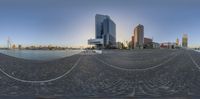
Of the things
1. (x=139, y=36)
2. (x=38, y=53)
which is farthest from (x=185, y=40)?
(x=38, y=53)

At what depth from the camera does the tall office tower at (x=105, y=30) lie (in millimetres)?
5755

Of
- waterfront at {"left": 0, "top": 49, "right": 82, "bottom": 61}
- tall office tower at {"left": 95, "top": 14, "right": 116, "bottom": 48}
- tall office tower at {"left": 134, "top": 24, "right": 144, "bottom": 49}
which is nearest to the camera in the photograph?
tall office tower at {"left": 95, "top": 14, "right": 116, "bottom": 48}

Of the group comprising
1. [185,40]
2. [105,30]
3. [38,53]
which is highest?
[105,30]

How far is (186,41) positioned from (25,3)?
4.26 m

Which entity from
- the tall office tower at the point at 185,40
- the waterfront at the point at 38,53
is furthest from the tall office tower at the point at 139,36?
the waterfront at the point at 38,53

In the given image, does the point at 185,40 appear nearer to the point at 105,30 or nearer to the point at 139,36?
the point at 139,36

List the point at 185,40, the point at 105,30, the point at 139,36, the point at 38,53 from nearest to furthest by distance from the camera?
1. the point at 105,30
2. the point at 139,36
3. the point at 185,40
4. the point at 38,53

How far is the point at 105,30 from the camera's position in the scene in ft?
18.5

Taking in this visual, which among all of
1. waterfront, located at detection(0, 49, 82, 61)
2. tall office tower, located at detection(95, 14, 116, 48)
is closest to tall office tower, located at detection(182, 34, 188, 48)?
tall office tower, located at detection(95, 14, 116, 48)

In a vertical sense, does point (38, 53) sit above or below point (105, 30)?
below

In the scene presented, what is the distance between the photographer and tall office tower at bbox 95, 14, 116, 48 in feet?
18.9

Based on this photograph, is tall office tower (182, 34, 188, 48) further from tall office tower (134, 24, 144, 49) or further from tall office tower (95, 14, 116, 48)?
tall office tower (95, 14, 116, 48)

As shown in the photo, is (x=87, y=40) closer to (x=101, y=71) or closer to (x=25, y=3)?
(x=25, y=3)

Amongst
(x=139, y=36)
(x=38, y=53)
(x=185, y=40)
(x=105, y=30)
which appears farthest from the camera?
(x=38, y=53)
